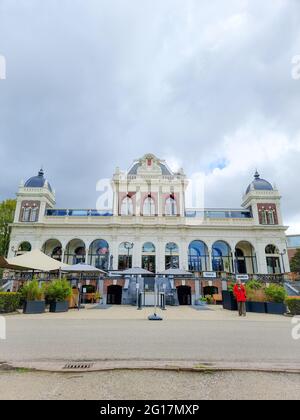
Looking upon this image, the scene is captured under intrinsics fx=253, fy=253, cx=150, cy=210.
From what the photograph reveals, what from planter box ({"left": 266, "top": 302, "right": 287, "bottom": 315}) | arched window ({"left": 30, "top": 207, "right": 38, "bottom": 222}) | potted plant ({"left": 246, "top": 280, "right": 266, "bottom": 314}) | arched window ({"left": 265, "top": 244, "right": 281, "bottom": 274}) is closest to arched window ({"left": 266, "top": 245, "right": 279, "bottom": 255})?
arched window ({"left": 265, "top": 244, "right": 281, "bottom": 274})

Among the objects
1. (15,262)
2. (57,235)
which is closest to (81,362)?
(15,262)

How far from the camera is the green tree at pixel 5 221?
40.4 meters

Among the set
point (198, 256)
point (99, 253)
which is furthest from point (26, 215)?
point (198, 256)

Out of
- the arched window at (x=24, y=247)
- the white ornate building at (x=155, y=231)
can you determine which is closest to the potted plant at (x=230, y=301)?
the white ornate building at (x=155, y=231)

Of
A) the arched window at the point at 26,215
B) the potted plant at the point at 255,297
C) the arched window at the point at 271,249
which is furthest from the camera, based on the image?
the arched window at the point at 271,249

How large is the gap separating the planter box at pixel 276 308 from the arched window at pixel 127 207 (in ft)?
88.1

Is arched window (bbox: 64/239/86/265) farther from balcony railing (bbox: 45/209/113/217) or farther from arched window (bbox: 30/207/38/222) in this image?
arched window (bbox: 30/207/38/222)

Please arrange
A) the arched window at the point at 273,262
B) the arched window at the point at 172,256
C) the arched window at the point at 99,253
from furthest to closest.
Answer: the arched window at the point at 99,253 < the arched window at the point at 273,262 < the arched window at the point at 172,256

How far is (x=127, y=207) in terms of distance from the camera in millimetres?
39500

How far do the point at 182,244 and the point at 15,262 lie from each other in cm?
2499

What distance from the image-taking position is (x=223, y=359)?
4.88 m

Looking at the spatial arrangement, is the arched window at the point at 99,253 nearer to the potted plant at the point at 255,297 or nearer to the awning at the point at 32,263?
the awning at the point at 32,263

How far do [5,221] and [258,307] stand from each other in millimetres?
40594

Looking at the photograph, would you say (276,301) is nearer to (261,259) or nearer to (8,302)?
(8,302)
